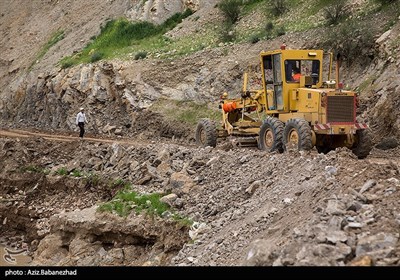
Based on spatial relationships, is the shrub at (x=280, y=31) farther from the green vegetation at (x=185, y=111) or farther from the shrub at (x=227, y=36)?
the green vegetation at (x=185, y=111)

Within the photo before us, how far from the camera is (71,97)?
104 ft

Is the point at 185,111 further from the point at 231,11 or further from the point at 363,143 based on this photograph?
the point at 363,143

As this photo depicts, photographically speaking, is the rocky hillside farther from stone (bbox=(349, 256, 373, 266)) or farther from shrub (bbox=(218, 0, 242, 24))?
shrub (bbox=(218, 0, 242, 24))

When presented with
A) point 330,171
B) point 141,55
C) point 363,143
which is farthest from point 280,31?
point 330,171

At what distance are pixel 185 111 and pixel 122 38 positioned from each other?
10.8 meters

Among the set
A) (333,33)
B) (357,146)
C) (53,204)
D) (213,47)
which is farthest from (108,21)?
(357,146)

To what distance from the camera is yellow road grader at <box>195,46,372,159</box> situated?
49.2ft

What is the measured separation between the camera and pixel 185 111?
26.8m

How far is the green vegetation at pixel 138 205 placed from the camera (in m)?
14.4

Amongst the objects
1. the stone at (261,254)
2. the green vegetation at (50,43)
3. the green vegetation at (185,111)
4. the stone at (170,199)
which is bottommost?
the green vegetation at (50,43)

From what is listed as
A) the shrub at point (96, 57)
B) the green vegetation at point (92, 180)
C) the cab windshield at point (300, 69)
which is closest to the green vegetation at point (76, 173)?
the green vegetation at point (92, 180)

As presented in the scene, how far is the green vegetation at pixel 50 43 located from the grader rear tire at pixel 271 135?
87.0 feet

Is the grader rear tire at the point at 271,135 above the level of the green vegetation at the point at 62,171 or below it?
above
